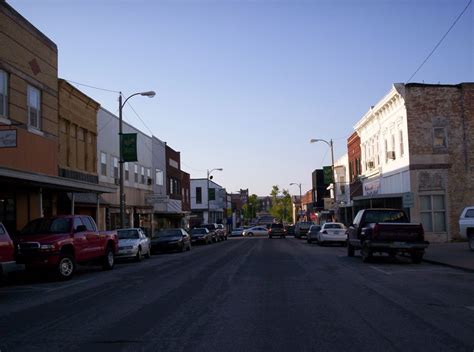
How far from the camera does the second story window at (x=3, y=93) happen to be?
2252 centimetres

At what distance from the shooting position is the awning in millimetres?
18438

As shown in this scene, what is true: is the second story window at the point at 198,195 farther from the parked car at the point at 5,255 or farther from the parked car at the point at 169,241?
the parked car at the point at 5,255

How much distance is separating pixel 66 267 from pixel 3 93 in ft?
30.9

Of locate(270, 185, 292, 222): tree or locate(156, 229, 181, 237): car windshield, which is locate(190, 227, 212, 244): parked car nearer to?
locate(156, 229, 181, 237): car windshield

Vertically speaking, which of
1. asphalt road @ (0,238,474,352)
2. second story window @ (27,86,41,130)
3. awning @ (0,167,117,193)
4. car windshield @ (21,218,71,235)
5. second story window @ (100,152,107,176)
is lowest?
asphalt road @ (0,238,474,352)

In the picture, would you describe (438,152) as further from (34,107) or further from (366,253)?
(34,107)

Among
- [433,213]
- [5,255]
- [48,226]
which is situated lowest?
[5,255]

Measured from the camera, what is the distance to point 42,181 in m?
20.6

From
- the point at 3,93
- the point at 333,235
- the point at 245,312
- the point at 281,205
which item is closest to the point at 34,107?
the point at 3,93

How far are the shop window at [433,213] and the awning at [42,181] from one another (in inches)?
695

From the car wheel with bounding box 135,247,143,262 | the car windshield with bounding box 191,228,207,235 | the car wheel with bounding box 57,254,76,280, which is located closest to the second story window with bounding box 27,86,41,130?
the car wheel with bounding box 135,247,143,262

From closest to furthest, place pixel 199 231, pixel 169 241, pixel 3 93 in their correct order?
pixel 3 93
pixel 169 241
pixel 199 231

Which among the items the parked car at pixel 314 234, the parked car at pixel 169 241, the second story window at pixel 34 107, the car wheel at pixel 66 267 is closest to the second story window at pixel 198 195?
the parked car at pixel 314 234

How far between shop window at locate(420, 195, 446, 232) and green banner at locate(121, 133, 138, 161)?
16434 mm
